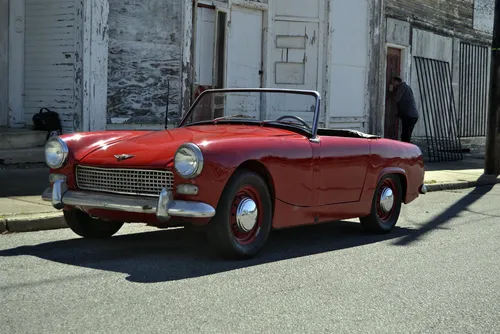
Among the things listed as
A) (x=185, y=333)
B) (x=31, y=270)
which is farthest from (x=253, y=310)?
(x=31, y=270)

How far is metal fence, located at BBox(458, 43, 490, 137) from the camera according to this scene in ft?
73.8

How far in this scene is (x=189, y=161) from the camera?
222 inches

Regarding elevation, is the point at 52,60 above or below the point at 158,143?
above

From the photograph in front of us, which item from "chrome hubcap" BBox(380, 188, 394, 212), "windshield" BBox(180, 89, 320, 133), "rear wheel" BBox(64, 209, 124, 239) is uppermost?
"windshield" BBox(180, 89, 320, 133)

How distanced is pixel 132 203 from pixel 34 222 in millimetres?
1910

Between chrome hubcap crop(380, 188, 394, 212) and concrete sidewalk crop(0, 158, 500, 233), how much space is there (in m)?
3.10

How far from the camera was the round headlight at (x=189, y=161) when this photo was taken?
5613 millimetres

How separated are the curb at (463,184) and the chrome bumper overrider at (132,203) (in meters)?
7.52

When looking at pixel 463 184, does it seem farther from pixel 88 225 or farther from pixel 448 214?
pixel 88 225

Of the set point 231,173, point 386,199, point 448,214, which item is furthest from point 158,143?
point 448,214

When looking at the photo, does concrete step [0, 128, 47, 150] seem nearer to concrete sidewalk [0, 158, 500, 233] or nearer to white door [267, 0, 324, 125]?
concrete sidewalk [0, 158, 500, 233]

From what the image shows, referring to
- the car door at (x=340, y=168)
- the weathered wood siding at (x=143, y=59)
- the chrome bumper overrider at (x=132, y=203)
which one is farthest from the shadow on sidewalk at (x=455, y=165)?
the chrome bumper overrider at (x=132, y=203)

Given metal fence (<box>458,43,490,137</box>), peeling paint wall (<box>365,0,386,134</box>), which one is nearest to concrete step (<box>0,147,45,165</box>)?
peeling paint wall (<box>365,0,386,134</box>)

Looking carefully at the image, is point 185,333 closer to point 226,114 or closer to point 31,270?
point 31,270
